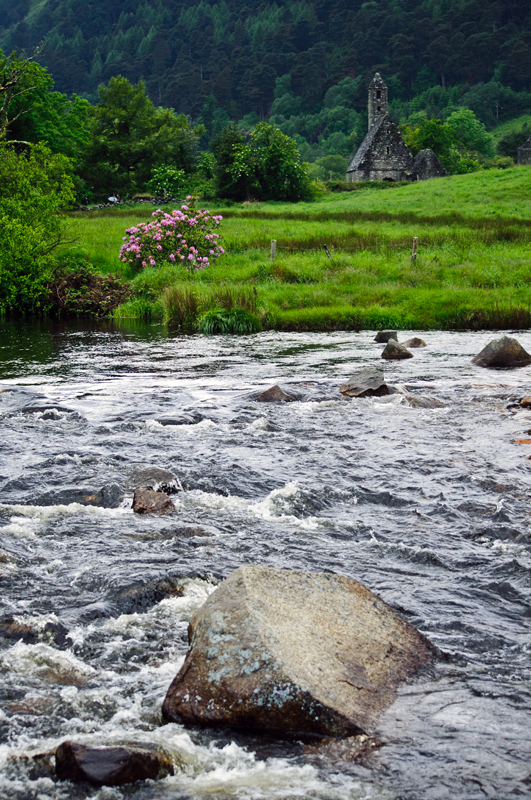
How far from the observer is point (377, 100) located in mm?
90750

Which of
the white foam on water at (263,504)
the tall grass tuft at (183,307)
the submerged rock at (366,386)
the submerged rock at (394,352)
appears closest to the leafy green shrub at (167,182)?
the tall grass tuft at (183,307)

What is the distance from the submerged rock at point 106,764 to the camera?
9.15 feet

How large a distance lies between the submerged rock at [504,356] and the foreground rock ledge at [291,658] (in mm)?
10414

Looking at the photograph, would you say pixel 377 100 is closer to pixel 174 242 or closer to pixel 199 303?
pixel 174 242

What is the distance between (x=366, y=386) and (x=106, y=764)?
8467 millimetres

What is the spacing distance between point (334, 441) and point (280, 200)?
52.6 m

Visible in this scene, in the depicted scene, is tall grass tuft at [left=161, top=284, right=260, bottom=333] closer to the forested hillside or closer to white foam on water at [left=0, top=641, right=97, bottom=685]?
white foam on water at [left=0, top=641, right=97, bottom=685]

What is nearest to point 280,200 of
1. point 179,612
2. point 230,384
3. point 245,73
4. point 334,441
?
point 230,384

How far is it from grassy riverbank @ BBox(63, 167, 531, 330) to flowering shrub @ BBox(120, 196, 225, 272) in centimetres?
74

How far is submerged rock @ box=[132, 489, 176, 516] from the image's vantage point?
588 cm

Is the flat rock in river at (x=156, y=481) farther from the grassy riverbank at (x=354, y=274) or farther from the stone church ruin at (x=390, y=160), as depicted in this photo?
the stone church ruin at (x=390, y=160)

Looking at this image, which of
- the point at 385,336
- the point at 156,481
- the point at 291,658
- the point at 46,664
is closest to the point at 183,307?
the point at 385,336

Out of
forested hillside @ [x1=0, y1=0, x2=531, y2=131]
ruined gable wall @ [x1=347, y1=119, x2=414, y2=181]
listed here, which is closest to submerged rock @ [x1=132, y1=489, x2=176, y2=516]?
ruined gable wall @ [x1=347, y1=119, x2=414, y2=181]

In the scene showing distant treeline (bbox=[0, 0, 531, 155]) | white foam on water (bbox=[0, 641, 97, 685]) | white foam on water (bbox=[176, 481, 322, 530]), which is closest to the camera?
white foam on water (bbox=[0, 641, 97, 685])
